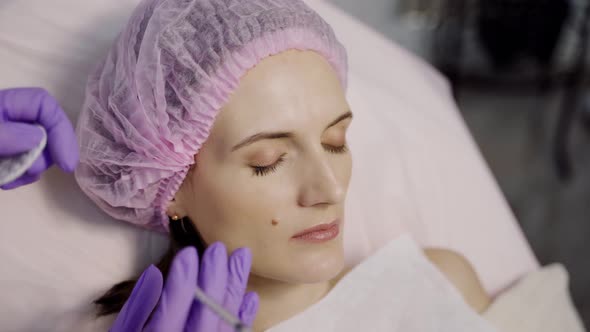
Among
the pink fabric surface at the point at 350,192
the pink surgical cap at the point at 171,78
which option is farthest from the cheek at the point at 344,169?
the pink fabric surface at the point at 350,192

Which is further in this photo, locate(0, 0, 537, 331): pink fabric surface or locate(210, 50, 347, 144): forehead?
locate(0, 0, 537, 331): pink fabric surface

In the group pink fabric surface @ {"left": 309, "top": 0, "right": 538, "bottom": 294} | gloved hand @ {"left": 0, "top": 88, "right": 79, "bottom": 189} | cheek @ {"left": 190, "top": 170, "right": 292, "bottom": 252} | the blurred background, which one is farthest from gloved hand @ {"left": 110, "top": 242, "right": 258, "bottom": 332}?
the blurred background

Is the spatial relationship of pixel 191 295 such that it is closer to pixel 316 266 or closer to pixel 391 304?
pixel 316 266

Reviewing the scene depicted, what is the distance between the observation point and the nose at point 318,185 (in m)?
0.94

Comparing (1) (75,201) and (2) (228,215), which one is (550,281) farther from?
(1) (75,201)

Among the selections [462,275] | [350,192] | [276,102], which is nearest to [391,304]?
[462,275]

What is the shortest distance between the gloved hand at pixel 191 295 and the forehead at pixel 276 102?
174mm

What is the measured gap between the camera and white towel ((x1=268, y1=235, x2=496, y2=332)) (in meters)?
1.11

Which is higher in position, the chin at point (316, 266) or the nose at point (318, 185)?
the nose at point (318, 185)

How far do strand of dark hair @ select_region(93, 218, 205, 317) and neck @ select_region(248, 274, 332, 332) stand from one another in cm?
11

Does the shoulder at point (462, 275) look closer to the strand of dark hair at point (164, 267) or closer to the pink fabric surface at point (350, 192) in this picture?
the pink fabric surface at point (350, 192)

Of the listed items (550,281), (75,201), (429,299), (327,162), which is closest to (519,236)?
(550,281)

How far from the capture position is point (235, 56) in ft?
2.98

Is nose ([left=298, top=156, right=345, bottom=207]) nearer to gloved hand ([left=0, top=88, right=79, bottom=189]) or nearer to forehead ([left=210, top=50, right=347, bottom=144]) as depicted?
forehead ([left=210, top=50, right=347, bottom=144])
